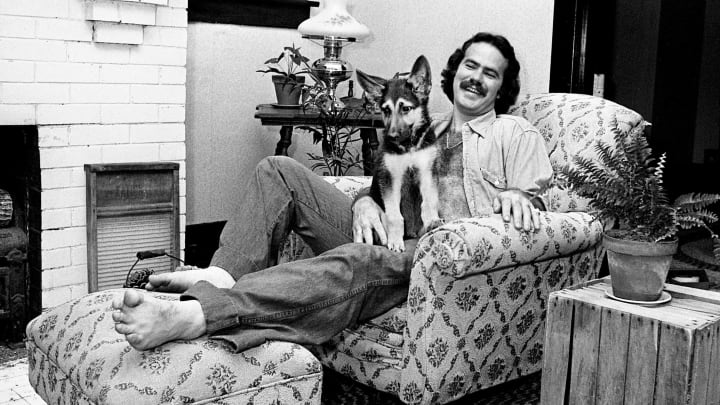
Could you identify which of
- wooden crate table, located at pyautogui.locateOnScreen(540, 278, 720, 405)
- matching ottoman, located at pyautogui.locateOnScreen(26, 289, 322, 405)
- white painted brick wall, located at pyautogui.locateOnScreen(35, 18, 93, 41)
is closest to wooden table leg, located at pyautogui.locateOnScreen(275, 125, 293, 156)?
white painted brick wall, located at pyautogui.locateOnScreen(35, 18, 93, 41)

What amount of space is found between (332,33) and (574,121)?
4.28 feet

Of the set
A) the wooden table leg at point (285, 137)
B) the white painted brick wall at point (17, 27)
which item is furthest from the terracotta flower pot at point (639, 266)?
the white painted brick wall at point (17, 27)

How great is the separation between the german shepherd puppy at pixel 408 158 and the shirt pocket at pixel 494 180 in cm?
17

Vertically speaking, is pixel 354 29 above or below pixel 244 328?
above

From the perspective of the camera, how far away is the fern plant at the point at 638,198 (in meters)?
1.78

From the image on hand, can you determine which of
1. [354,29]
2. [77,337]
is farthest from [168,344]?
[354,29]

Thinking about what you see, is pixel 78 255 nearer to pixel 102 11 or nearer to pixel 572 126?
pixel 102 11

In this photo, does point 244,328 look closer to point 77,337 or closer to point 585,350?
point 77,337

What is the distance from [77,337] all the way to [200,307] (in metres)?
0.31

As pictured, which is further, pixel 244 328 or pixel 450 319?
pixel 450 319

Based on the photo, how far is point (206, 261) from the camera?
384 cm

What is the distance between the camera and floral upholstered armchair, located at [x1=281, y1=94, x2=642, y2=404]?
197cm

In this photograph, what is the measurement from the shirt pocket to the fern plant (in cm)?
43

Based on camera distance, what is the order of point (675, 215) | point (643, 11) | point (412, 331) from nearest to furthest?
point (675, 215) → point (412, 331) → point (643, 11)
